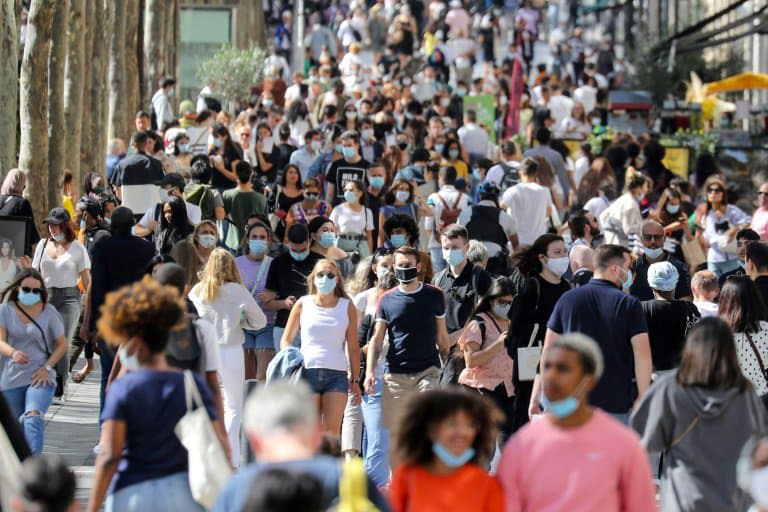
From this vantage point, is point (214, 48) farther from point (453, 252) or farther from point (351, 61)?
point (453, 252)

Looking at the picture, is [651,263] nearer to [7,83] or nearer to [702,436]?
[702,436]

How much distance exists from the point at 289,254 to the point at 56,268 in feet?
6.44

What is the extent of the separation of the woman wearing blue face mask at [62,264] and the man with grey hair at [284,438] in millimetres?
8658

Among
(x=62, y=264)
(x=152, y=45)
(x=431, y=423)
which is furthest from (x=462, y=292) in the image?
(x=152, y=45)

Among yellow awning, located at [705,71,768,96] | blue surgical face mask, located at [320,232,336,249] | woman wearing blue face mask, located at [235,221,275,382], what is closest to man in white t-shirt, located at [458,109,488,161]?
blue surgical face mask, located at [320,232,336,249]

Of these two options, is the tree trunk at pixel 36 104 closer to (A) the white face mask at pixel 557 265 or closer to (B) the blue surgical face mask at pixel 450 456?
(A) the white face mask at pixel 557 265

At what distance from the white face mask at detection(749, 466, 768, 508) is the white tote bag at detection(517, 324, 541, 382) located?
473 cm

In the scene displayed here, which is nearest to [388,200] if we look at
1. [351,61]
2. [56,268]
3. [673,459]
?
[56,268]

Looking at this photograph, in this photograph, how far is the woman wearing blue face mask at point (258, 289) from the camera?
13641 millimetres

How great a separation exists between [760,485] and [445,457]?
1.11m

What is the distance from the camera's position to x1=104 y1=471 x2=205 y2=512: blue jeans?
7.12m

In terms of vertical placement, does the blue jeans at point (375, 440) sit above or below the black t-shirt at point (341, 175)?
below

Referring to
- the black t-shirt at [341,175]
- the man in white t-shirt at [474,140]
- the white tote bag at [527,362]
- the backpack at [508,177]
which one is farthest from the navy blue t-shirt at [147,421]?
the man in white t-shirt at [474,140]

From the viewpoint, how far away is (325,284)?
38.2 ft
